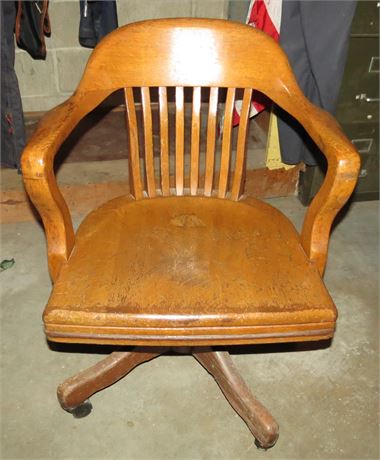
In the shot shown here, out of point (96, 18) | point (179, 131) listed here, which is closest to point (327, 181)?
point (179, 131)

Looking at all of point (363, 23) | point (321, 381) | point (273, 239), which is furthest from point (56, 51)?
point (321, 381)

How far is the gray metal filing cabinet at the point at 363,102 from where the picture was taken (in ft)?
5.84

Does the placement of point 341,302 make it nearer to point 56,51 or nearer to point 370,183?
point 370,183

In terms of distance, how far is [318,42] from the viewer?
1662 mm

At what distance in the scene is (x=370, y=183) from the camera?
89.7 inches

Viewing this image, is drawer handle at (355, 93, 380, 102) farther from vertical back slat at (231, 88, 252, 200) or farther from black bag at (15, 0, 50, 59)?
black bag at (15, 0, 50, 59)

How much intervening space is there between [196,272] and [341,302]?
3.06 feet

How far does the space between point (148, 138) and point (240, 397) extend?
0.74 metres

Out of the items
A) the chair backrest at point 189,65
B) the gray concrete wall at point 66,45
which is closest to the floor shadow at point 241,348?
the chair backrest at point 189,65

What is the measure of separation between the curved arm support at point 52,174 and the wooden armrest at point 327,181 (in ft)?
1.78

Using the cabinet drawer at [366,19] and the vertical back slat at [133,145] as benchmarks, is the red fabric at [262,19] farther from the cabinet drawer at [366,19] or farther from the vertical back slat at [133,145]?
the vertical back slat at [133,145]

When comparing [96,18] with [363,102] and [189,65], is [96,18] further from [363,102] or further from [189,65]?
[363,102]

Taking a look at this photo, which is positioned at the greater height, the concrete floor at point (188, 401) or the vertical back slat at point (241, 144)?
the vertical back slat at point (241, 144)

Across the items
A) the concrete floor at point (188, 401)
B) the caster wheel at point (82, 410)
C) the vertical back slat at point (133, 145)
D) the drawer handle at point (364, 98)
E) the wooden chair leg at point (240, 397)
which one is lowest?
the concrete floor at point (188, 401)
